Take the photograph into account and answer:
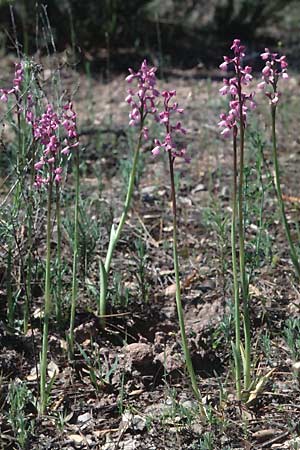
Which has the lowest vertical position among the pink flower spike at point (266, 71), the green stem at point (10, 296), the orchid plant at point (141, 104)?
the green stem at point (10, 296)

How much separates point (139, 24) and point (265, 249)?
152 inches

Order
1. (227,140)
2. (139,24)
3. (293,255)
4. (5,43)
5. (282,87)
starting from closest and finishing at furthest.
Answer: (293,255) → (227,140) → (282,87) → (5,43) → (139,24)

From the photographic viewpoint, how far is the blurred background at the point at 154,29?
708 cm

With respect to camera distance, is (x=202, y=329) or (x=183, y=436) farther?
(x=202, y=329)

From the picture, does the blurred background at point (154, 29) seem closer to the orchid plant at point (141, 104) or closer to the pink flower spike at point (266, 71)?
the orchid plant at point (141, 104)

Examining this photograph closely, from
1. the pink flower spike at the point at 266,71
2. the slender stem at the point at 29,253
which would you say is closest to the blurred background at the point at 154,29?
the slender stem at the point at 29,253

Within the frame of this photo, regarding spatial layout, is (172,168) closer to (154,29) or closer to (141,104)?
→ (141,104)

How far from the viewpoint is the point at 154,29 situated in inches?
299

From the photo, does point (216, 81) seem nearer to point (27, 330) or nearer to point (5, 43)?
point (5, 43)

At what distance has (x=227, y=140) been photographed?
552 cm

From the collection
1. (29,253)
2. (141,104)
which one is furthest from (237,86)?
(29,253)

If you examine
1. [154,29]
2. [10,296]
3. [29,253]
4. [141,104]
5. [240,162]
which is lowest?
[10,296]

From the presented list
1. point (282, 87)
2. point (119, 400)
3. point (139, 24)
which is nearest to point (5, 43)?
point (139, 24)

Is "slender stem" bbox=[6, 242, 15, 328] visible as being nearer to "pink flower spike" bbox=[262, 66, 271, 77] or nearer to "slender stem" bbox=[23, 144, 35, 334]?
"slender stem" bbox=[23, 144, 35, 334]
